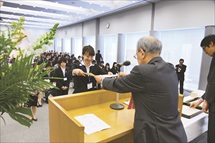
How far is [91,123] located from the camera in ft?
4.19

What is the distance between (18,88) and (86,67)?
1565 millimetres

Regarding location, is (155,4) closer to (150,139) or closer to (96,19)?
(96,19)

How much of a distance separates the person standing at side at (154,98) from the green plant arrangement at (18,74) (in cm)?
70

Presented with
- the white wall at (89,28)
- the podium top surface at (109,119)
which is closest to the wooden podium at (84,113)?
the podium top surface at (109,119)

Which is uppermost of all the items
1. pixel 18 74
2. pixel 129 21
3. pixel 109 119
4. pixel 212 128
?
pixel 129 21

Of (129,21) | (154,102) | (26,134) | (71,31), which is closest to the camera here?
(154,102)

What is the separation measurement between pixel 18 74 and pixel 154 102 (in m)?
0.91

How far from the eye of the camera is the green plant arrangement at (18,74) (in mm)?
587

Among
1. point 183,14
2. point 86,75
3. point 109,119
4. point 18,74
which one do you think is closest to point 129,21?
point 183,14

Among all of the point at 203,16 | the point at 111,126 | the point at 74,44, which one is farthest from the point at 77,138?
the point at 74,44

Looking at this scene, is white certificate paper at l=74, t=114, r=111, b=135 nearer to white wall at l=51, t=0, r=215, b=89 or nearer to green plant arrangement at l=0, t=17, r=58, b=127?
green plant arrangement at l=0, t=17, r=58, b=127

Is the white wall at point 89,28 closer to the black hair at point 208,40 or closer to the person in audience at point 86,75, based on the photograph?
the person in audience at point 86,75

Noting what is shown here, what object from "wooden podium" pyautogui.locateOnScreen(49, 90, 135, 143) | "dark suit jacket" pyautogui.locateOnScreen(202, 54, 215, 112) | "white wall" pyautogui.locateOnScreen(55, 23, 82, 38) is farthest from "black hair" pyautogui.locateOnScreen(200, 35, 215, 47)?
"white wall" pyautogui.locateOnScreen(55, 23, 82, 38)

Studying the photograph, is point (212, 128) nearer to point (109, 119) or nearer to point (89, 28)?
point (109, 119)
